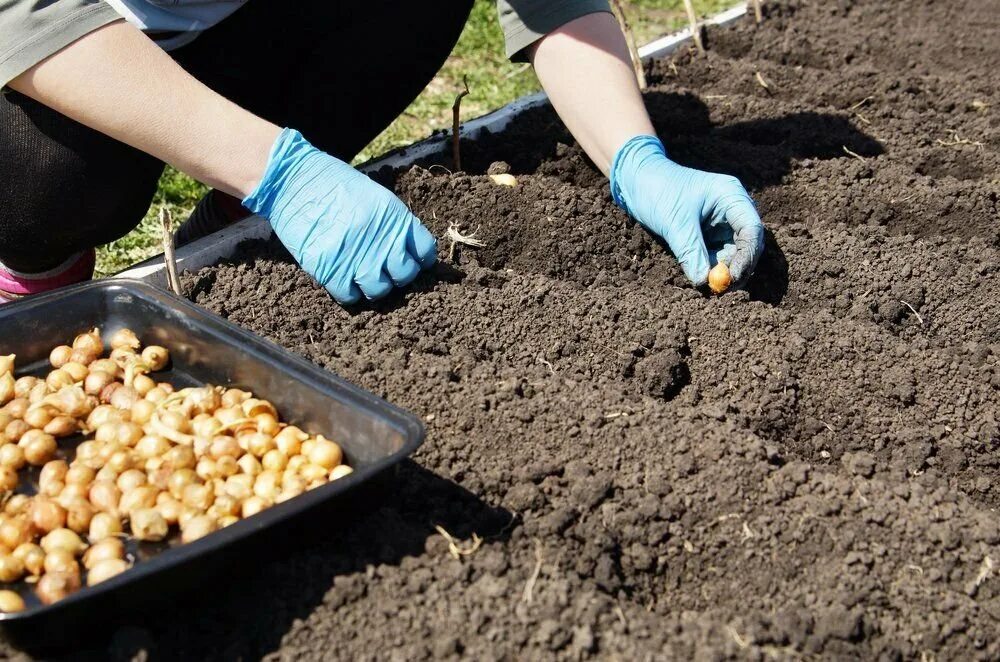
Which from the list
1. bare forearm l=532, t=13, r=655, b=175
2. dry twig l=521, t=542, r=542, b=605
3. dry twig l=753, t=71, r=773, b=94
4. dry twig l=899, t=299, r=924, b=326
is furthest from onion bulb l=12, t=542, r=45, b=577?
dry twig l=753, t=71, r=773, b=94

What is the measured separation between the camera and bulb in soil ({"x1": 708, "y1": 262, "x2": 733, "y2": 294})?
2.26 m

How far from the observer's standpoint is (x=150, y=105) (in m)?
2.11

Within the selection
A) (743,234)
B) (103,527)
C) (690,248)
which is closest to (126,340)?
(103,527)

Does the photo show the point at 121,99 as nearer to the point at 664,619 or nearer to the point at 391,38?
the point at 391,38

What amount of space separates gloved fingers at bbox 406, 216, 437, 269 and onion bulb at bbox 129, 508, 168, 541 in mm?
864

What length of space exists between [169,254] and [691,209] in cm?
119

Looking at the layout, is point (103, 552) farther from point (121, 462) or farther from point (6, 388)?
point (6, 388)

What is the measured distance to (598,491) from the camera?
169cm

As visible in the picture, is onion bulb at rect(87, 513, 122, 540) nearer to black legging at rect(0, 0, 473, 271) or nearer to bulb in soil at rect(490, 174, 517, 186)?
black legging at rect(0, 0, 473, 271)

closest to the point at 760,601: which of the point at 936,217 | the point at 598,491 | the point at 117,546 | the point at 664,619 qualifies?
the point at 664,619

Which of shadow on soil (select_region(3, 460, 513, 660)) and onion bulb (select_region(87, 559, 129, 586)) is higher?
onion bulb (select_region(87, 559, 129, 586))

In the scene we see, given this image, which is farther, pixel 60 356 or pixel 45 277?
pixel 45 277

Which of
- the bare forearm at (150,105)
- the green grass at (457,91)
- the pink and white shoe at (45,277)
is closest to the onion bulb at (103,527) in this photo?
the bare forearm at (150,105)

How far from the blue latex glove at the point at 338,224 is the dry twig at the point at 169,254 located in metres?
0.17
